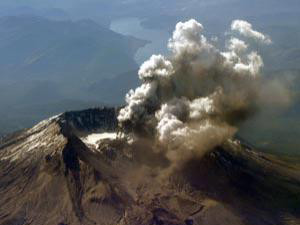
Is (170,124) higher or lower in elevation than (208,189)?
higher

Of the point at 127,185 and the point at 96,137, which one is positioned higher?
the point at 96,137

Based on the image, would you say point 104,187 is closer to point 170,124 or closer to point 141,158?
point 141,158

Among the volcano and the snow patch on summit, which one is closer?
the volcano

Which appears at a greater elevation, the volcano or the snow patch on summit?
the snow patch on summit

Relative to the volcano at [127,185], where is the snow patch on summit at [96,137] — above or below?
above

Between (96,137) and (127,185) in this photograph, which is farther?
(96,137)

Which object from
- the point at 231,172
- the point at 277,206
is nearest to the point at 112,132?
the point at 231,172

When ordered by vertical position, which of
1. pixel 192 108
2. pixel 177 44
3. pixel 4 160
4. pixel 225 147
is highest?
pixel 177 44

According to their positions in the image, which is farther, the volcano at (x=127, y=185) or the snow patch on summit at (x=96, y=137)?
the snow patch on summit at (x=96, y=137)
